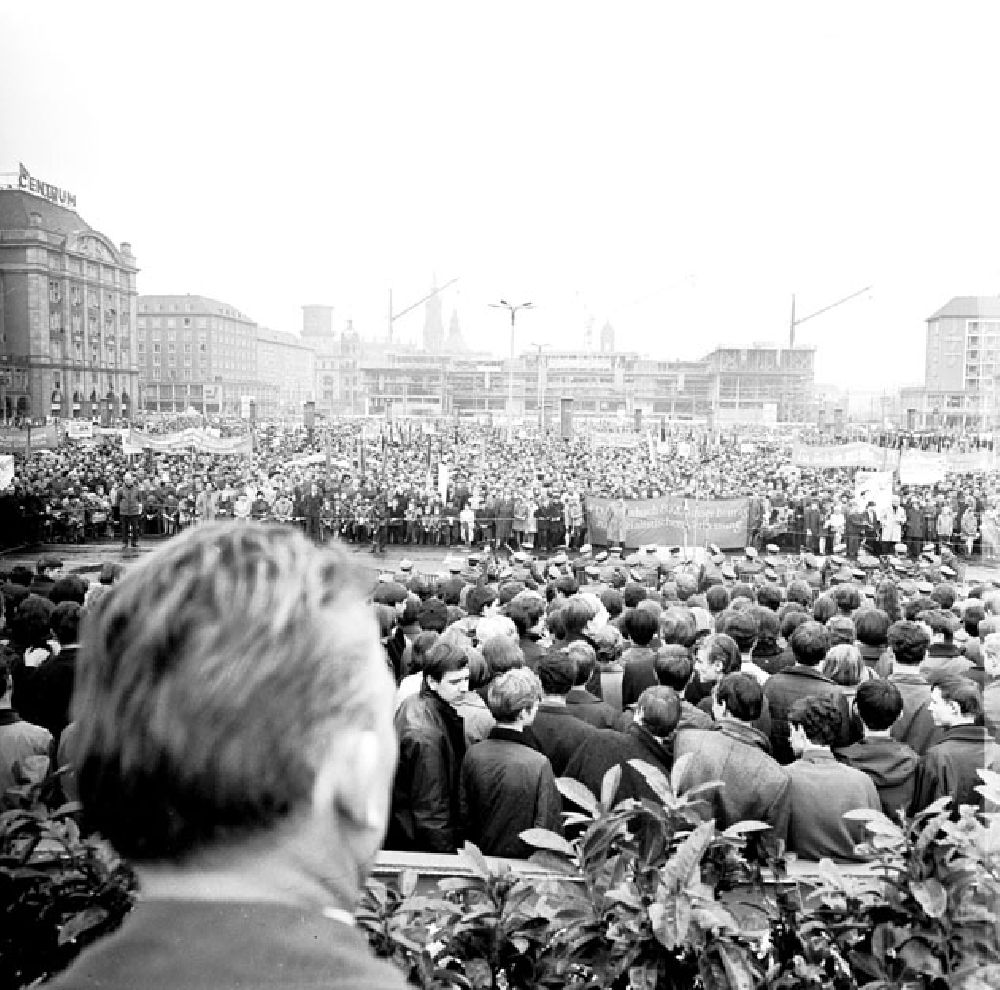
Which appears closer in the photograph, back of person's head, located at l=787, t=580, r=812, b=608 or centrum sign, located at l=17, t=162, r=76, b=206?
centrum sign, located at l=17, t=162, r=76, b=206

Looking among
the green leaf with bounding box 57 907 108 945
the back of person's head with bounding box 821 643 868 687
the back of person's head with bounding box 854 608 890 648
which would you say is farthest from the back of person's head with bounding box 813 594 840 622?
the green leaf with bounding box 57 907 108 945

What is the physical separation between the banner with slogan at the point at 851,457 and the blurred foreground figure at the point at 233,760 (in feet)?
47.6

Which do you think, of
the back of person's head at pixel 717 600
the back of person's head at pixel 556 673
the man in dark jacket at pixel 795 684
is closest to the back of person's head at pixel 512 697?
the back of person's head at pixel 556 673

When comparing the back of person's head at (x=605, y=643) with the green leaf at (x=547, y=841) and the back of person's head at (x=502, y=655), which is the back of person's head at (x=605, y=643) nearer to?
the back of person's head at (x=502, y=655)

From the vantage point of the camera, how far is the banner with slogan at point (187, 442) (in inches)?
248

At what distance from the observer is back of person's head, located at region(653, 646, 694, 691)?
11.3 ft

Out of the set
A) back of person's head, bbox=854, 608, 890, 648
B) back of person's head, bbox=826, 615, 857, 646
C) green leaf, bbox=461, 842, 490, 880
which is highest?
green leaf, bbox=461, 842, 490, 880

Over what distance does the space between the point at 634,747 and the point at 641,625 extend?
1.44 m

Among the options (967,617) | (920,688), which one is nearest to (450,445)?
(967,617)

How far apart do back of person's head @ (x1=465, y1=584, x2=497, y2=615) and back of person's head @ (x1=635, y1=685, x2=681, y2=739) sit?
105 inches

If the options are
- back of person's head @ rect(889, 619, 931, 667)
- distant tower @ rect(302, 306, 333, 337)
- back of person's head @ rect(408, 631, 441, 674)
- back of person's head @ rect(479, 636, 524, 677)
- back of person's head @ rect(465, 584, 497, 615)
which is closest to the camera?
back of person's head @ rect(479, 636, 524, 677)

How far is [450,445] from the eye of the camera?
15914 millimetres

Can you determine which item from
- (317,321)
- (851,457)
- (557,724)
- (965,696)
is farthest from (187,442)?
(851,457)

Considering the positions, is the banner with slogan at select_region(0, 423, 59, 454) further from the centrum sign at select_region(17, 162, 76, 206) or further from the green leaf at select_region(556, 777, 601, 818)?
the green leaf at select_region(556, 777, 601, 818)
